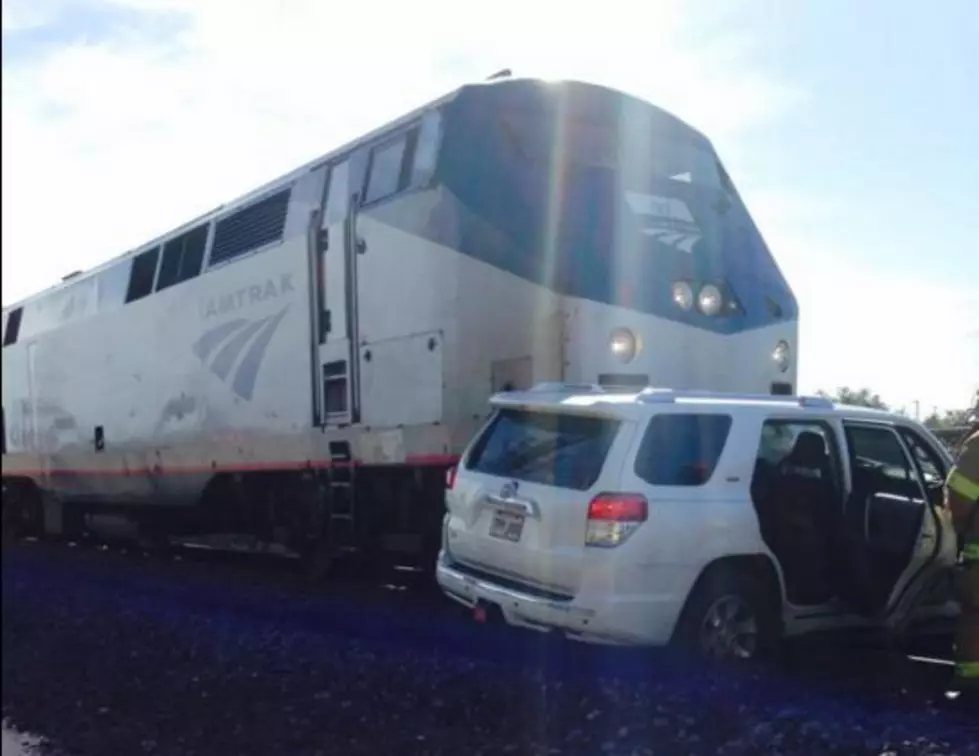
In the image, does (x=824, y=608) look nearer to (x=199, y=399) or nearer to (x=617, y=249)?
(x=617, y=249)

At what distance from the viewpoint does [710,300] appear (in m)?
8.56

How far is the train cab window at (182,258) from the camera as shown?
40.7ft

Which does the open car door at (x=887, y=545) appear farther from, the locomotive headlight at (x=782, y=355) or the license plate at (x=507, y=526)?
the locomotive headlight at (x=782, y=355)

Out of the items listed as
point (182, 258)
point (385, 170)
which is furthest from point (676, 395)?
point (182, 258)

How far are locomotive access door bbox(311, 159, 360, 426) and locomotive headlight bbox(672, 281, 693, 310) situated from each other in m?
2.80

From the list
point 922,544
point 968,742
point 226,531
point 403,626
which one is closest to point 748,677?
point 968,742

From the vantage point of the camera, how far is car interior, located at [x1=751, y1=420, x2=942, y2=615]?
245 inches

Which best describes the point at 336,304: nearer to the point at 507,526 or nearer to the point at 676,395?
the point at 507,526

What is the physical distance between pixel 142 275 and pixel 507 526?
9289 mm

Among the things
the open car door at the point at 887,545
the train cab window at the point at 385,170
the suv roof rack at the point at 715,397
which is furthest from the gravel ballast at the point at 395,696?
the train cab window at the point at 385,170

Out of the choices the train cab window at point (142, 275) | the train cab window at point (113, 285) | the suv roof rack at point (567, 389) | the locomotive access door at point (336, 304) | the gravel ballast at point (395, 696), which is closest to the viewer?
the gravel ballast at point (395, 696)

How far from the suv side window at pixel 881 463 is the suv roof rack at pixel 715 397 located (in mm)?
257

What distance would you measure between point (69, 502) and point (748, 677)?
13.6 m

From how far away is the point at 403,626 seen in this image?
733 cm
